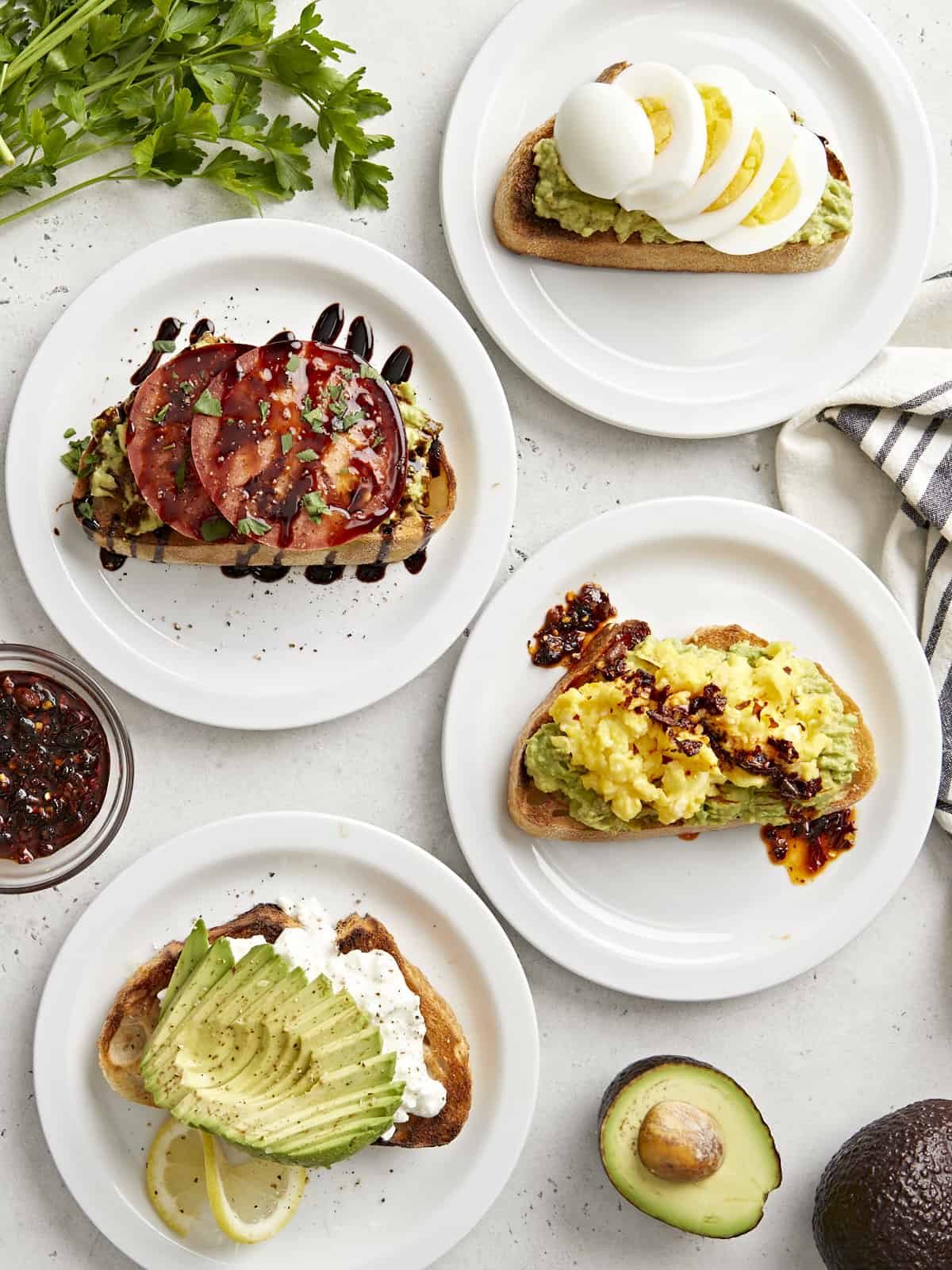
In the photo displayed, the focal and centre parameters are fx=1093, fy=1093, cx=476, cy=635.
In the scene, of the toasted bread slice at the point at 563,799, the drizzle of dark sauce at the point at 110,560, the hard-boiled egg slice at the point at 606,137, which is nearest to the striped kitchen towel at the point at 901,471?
the toasted bread slice at the point at 563,799

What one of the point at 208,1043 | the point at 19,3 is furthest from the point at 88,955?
the point at 19,3

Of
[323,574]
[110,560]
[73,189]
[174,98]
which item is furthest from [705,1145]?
[174,98]

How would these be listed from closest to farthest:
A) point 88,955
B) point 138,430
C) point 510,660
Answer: point 138,430 → point 88,955 → point 510,660

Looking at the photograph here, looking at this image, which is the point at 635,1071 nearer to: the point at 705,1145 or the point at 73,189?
the point at 705,1145

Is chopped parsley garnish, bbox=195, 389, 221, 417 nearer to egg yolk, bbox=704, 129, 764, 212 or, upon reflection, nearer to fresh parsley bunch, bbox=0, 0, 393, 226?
fresh parsley bunch, bbox=0, 0, 393, 226

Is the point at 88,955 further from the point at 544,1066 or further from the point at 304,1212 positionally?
the point at 544,1066

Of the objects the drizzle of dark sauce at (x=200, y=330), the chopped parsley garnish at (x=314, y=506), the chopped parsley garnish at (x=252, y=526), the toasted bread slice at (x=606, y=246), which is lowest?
the chopped parsley garnish at (x=252, y=526)

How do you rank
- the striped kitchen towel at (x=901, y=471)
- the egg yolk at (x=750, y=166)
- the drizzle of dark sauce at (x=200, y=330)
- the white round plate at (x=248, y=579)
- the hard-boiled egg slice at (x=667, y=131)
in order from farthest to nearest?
the striped kitchen towel at (x=901, y=471) < the drizzle of dark sauce at (x=200, y=330) < the white round plate at (x=248, y=579) < the egg yolk at (x=750, y=166) < the hard-boiled egg slice at (x=667, y=131)

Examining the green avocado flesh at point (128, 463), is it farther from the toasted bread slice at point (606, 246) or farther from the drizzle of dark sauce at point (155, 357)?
the toasted bread slice at point (606, 246)
